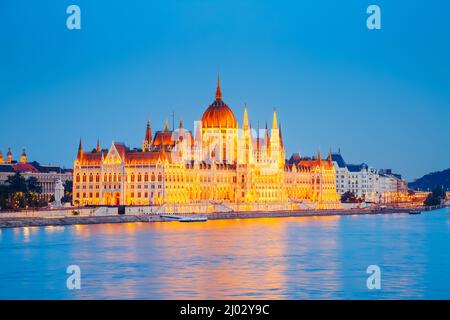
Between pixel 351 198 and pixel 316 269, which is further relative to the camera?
pixel 351 198

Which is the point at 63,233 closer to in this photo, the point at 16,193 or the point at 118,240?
the point at 118,240

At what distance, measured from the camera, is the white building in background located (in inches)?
5655

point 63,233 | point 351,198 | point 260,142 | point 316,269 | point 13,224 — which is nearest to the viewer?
point 316,269

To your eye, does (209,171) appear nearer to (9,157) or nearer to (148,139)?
(148,139)

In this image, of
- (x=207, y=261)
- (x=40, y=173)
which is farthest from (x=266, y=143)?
(x=207, y=261)

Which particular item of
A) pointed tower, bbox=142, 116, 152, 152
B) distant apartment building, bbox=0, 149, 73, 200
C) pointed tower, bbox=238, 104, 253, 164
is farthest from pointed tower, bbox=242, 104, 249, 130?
distant apartment building, bbox=0, 149, 73, 200

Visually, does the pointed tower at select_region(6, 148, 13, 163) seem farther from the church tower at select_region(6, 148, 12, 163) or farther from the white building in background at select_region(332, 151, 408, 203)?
the white building in background at select_region(332, 151, 408, 203)

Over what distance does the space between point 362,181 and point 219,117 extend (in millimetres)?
39564

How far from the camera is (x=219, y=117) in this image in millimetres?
113875

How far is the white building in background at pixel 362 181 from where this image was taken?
471 ft

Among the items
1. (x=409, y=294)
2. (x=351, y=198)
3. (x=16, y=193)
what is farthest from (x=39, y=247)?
(x=351, y=198)

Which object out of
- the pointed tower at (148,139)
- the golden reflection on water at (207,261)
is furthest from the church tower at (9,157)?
the golden reflection on water at (207,261)

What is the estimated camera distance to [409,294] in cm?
3650
